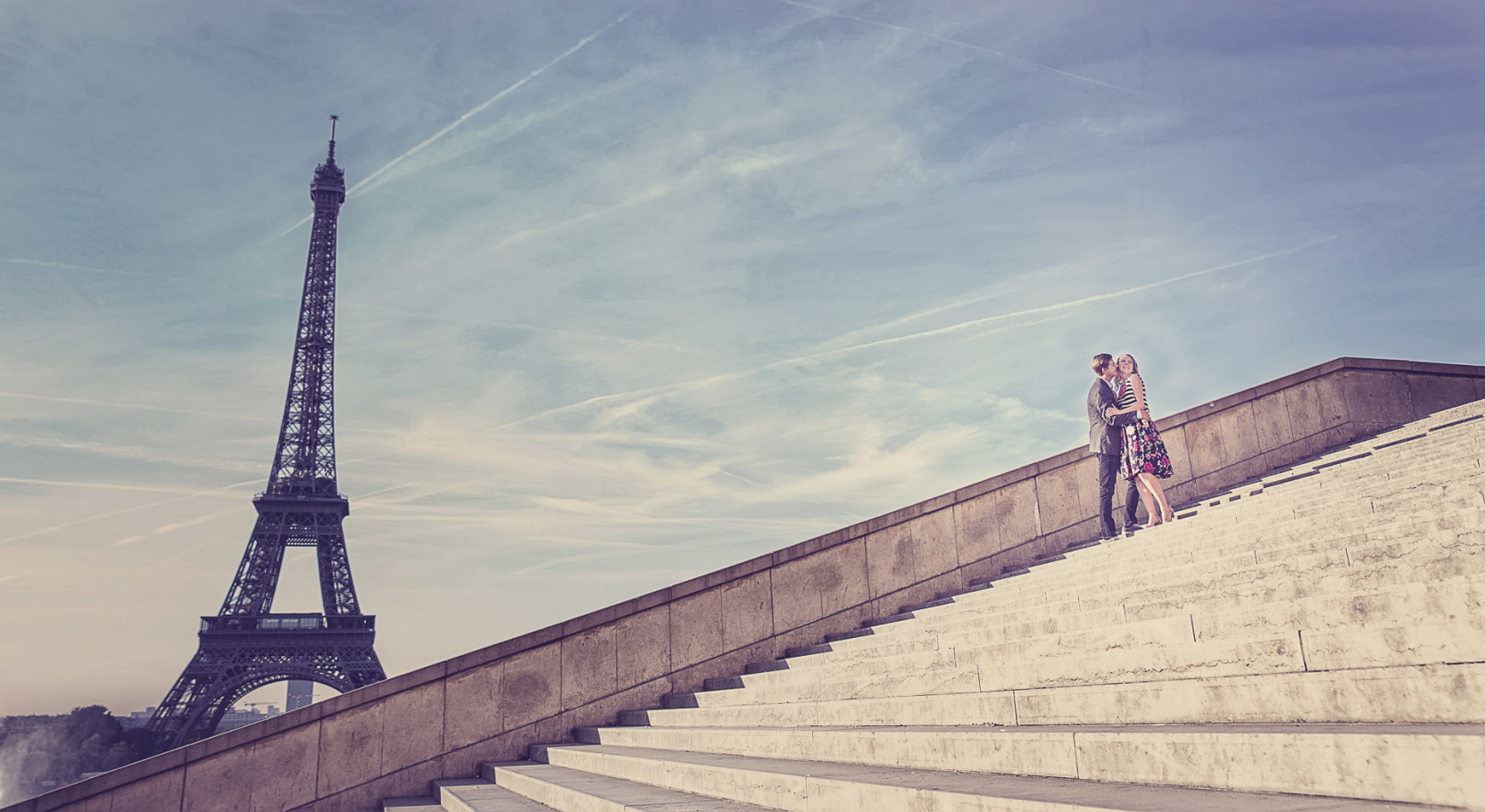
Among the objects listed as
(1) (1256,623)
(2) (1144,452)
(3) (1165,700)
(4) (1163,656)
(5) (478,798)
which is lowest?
(5) (478,798)

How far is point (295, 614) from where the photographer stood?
1703 inches

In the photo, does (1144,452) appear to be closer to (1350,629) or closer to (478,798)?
(1350,629)

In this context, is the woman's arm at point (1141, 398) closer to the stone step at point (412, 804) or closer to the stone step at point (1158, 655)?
the stone step at point (1158, 655)

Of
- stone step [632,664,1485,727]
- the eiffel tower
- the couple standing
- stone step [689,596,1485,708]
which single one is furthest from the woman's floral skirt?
the eiffel tower

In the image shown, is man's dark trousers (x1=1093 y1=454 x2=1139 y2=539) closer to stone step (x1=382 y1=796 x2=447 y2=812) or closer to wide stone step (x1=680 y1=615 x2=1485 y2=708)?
A: wide stone step (x1=680 y1=615 x2=1485 y2=708)

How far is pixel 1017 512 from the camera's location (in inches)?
440

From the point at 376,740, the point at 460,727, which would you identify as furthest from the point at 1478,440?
the point at 376,740

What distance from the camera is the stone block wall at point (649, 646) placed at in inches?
321

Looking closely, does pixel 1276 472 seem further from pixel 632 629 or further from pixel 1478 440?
pixel 632 629

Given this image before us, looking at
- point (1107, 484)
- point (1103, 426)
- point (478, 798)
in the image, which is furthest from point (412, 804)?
point (1103, 426)

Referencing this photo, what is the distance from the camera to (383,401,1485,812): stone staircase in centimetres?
275

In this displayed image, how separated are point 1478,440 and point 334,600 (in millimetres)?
45276

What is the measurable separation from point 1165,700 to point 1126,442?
6503mm

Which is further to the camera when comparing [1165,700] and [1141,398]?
[1141,398]
